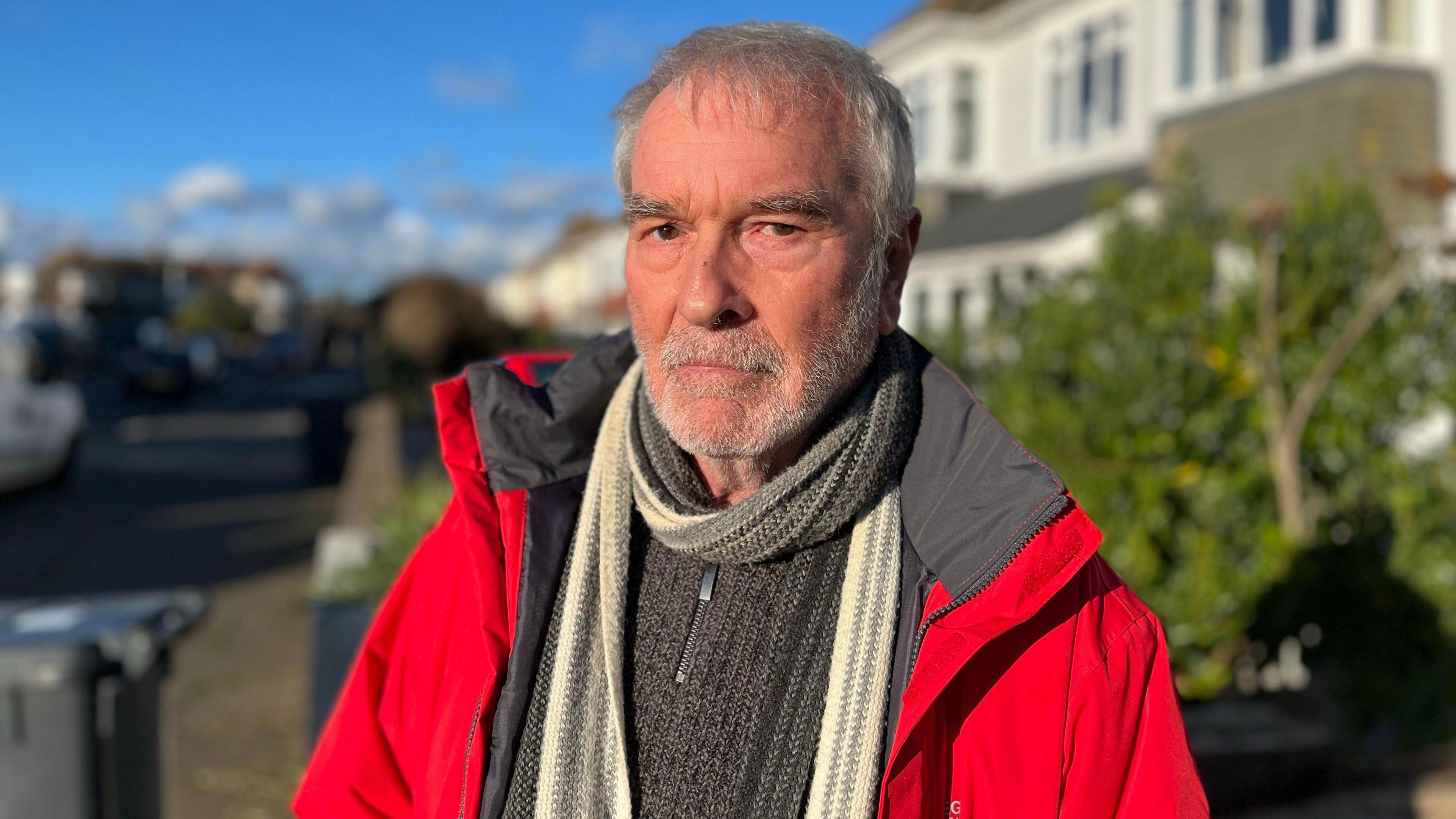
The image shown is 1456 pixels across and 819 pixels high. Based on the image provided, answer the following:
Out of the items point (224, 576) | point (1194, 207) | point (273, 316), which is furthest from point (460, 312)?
point (273, 316)

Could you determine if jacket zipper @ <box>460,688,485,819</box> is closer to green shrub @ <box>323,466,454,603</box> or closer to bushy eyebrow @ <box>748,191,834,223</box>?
bushy eyebrow @ <box>748,191,834,223</box>

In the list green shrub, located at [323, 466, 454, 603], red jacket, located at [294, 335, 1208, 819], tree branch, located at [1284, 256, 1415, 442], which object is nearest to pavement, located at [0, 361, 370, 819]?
green shrub, located at [323, 466, 454, 603]

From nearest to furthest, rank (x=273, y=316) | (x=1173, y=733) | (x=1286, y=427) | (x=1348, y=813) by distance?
1. (x=1173, y=733)
2. (x=1348, y=813)
3. (x=1286, y=427)
4. (x=273, y=316)

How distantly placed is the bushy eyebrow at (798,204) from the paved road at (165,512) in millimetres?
8054

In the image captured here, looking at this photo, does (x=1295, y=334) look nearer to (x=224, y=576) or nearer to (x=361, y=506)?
(x=361, y=506)

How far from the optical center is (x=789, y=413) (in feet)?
5.58

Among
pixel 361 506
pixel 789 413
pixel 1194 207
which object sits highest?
pixel 1194 207

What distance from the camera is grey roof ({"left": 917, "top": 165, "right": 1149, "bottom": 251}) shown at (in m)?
12.0

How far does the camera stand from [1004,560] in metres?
1.50

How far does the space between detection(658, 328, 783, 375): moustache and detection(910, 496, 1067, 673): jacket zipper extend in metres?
0.44

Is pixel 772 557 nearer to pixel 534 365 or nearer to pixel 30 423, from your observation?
pixel 534 365

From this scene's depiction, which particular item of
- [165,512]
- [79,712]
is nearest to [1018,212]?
[165,512]

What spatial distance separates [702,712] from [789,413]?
48cm

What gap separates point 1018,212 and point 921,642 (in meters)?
12.9
